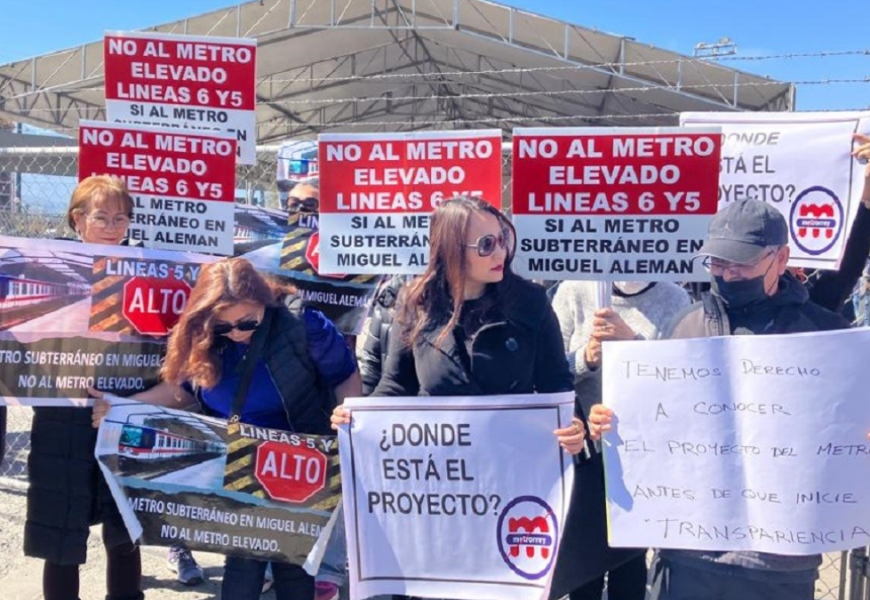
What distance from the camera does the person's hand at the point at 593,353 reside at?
105 inches

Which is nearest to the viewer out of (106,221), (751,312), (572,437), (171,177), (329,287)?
(751,312)

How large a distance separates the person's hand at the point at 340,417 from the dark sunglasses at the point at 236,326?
435mm

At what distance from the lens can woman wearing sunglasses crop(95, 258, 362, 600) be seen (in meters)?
2.86

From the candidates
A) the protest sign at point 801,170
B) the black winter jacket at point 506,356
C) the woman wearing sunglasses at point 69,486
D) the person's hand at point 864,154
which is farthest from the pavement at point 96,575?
the person's hand at point 864,154

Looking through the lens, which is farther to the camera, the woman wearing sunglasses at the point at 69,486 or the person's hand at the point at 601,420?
the woman wearing sunglasses at the point at 69,486

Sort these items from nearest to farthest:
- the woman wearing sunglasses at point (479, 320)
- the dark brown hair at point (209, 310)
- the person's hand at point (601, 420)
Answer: the person's hand at point (601, 420)
the woman wearing sunglasses at point (479, 320)
the dark brown hair at point (209, 310)

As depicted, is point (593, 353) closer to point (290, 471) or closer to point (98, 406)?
point (290, 471)

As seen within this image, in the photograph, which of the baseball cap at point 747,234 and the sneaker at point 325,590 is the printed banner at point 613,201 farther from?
the sneaker at point 325,590

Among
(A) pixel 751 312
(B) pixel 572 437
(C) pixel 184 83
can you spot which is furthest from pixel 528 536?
(C) pixel 184 83

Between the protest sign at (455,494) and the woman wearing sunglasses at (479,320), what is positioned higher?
the woman wearing sunglasses at (479,320)

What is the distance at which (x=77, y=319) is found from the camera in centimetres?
322

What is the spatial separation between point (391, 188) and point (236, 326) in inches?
33.3

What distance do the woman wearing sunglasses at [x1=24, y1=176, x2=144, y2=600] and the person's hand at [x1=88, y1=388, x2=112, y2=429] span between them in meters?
0.11

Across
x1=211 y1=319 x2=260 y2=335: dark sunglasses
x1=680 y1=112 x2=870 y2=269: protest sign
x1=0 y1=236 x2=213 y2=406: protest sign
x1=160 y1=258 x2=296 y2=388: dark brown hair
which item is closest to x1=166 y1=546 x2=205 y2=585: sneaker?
x1=0 y1=236 x2=213 y2=406: protest sign
